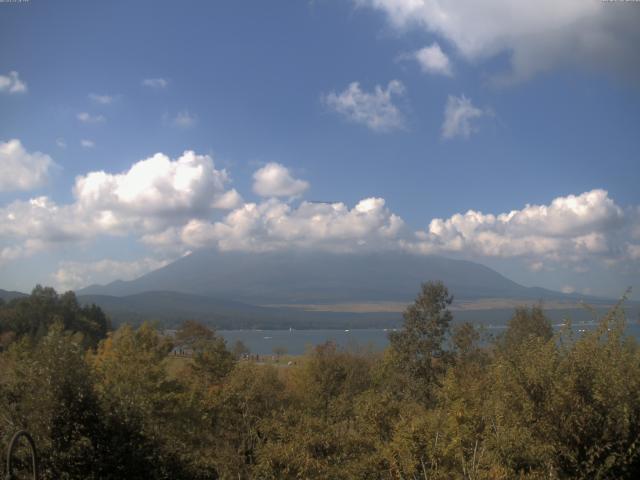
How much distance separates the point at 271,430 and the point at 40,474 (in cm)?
854

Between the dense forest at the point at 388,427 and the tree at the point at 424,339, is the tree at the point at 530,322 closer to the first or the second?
the tree at the point at 424,339

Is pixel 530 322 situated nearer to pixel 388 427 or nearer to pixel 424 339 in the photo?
pixel 424 339

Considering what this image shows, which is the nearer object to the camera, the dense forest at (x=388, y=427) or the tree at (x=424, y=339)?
the dense forest at (x=388, y=427)

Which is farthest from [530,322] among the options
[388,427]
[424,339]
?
[388,427]

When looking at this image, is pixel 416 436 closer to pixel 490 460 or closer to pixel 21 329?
pixel 490 460

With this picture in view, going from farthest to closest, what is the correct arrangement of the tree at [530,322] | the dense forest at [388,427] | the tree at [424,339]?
1. the tree at [530,322]
2. the tree at [424,339]
3. the dense forest at [388,427]

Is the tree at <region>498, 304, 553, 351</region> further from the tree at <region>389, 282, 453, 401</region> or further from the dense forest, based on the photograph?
the dense forest

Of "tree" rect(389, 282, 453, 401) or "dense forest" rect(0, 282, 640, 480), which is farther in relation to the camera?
"tree" rect(389, 282, 453, 401)

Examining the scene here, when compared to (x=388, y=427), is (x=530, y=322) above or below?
above

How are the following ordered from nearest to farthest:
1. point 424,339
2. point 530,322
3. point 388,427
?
point 388,427
point 424,339
point 530,322

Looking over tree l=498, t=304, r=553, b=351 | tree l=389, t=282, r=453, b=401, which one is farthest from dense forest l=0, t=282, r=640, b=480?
tree l=498, t=304, r=553, b=351

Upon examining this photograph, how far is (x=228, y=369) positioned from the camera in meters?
35.6

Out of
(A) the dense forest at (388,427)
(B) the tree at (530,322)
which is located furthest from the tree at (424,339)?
(A) the dense forest at (388,427)

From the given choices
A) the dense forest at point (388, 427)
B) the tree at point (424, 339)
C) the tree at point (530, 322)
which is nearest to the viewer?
the dense forest at point (388, 427)
